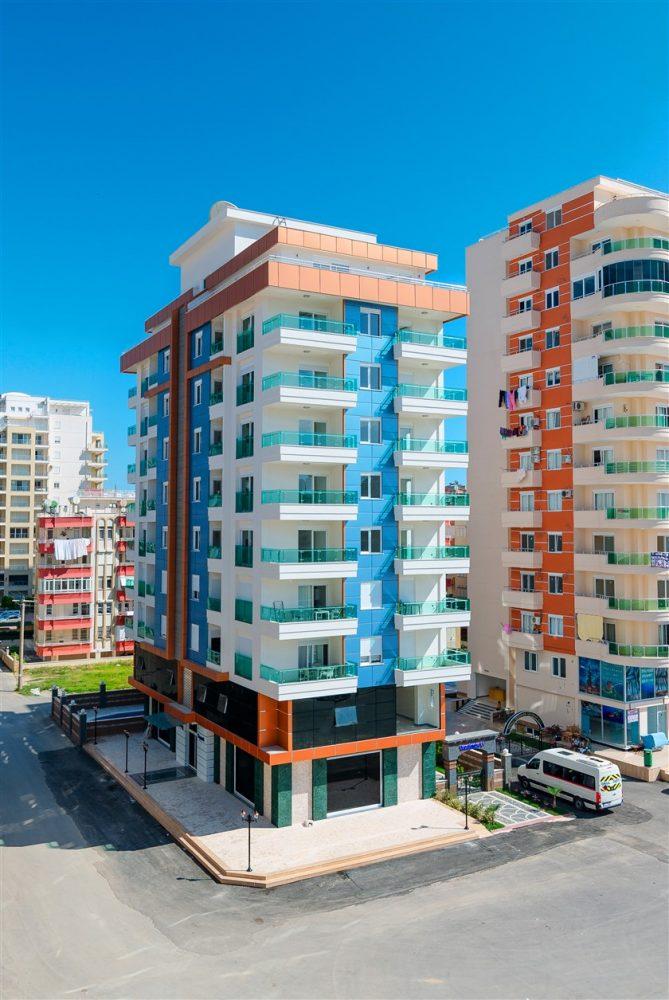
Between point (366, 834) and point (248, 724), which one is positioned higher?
point (248, 724)

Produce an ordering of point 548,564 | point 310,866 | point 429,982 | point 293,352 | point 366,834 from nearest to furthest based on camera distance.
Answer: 1. point 429,982
2. point 310,866
3. point 366,834
4. point 293,352
5. point 548,564

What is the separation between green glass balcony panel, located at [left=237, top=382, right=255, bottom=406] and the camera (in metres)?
30.3

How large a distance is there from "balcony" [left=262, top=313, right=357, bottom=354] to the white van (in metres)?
18.9

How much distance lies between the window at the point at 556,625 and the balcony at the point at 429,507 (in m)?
12.5

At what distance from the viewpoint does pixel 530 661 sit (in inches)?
1657

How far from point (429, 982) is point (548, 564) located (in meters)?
25.8

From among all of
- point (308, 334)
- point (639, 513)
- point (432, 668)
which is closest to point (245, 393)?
point (308, 334)

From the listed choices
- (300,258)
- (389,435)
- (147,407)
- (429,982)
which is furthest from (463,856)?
(147,407)

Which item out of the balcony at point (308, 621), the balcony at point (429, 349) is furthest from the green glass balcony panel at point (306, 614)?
the balcony at point (429, 349)

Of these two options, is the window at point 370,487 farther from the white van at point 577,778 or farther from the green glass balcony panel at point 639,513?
the green glass balcony panel at point 639,513

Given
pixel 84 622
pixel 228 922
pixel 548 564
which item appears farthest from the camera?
pixel 84 622

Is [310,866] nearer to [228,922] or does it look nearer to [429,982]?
[228,922]

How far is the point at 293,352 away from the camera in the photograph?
2927 centimetres

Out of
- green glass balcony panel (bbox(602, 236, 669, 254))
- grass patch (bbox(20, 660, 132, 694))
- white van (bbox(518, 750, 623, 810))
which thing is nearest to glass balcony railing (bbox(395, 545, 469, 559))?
white van (bbox(518, 750, 623, 810))
